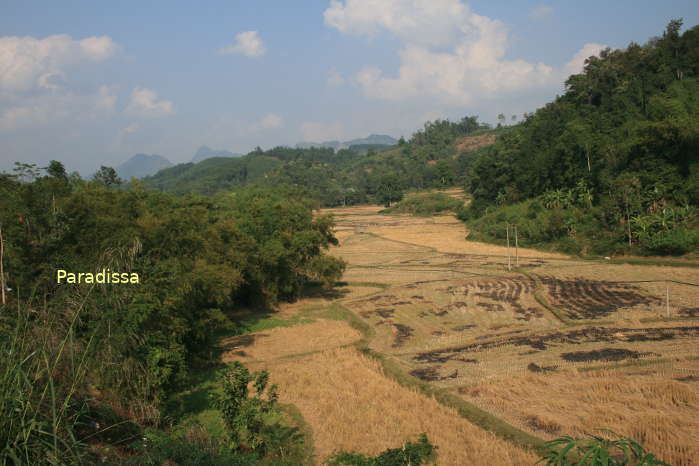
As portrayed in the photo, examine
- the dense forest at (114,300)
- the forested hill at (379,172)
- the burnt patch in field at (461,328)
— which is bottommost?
the burnt patch in field at (461,328)

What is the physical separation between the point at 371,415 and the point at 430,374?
4.17m

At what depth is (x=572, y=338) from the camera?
2044 cm

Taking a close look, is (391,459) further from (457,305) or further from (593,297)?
(593,297)

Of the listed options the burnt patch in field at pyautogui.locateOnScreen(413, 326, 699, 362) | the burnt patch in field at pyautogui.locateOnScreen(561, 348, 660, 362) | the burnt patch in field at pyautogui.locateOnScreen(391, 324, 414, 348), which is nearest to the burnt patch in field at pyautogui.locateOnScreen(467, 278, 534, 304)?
the burnt patch in field at pyautogui.locateOnScreen(413, 326, 699, 362)

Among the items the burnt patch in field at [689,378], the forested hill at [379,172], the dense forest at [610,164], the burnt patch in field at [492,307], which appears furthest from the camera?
the forested hill at [379,172]

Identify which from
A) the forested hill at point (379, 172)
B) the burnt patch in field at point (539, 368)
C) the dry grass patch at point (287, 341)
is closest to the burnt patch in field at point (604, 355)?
the burnt patch in field at point (539, 368)

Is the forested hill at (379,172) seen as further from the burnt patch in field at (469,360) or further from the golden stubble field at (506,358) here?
the burnt patch in field at (469,360)

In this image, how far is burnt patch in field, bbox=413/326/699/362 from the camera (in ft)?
64.1

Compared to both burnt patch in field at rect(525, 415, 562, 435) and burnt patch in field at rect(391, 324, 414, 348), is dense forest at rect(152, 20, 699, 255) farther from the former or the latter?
burnt patch in field at rect(525, 415, 562, 435)

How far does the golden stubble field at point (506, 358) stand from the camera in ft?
41.6

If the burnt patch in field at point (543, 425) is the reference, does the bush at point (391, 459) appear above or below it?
above

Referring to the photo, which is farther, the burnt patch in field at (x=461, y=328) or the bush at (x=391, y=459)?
the burnt patch in field at (x=461, y=328)

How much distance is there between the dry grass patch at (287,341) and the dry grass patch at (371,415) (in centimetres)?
196

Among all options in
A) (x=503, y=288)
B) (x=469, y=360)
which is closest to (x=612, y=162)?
(x=503, y=288)
